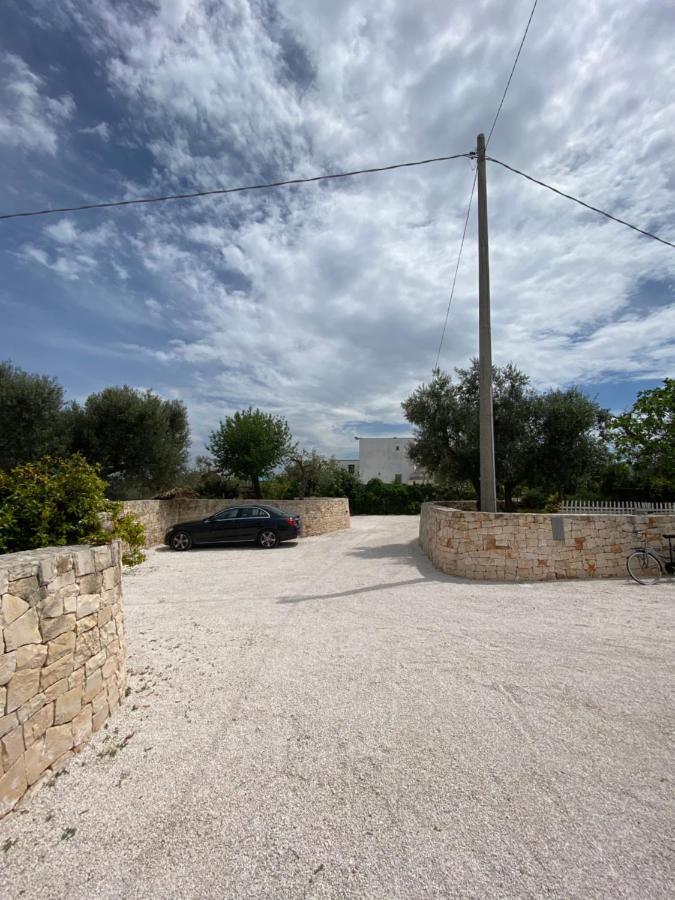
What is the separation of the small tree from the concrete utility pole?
1226 centimetres

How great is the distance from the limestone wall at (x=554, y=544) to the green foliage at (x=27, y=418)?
13336 mm

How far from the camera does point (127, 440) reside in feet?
52.5

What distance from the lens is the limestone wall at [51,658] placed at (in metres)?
2.42

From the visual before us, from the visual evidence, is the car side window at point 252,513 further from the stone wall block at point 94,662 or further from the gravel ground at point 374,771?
the stone wall block at point 94,662

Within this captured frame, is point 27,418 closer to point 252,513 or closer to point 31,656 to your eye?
point 252,513

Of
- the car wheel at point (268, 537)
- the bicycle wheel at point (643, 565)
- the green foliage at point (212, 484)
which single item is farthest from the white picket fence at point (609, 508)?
the green foliage at point (212, 484)

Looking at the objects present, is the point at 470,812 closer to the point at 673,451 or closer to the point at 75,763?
the point at 75,763

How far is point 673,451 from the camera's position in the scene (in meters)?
15.6

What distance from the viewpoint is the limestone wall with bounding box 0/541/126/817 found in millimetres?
2418

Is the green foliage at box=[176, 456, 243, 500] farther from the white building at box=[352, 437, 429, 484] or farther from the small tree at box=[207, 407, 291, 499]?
the white building at box=[352, 437, 429, 484]

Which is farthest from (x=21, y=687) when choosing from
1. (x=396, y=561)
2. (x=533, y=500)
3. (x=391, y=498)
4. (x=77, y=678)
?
(x=391, y=498)

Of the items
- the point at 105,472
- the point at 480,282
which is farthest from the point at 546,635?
the point at 105,472

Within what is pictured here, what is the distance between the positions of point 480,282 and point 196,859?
33.4ft

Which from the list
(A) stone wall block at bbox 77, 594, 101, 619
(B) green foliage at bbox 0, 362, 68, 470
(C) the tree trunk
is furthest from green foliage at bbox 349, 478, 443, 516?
(A) stone wall block at bbox 77, 594, 101, 619
